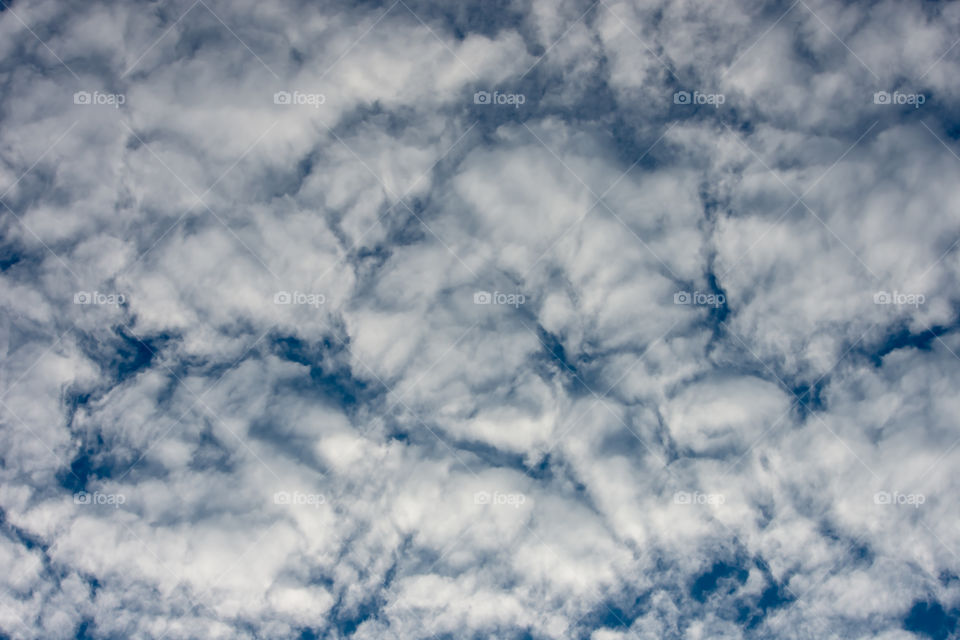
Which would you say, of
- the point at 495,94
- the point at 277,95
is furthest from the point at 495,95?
the point at 277,95

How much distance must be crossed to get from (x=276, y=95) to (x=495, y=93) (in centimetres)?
1141

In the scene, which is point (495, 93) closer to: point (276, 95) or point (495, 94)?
point (495, 94)

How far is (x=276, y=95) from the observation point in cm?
2995

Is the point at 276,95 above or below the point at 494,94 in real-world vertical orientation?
below

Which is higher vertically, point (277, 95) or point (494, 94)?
point (494, 94)

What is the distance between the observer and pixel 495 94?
100ft

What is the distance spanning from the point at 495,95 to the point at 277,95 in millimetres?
11360

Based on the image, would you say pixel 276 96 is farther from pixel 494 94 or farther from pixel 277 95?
pixel 494 94

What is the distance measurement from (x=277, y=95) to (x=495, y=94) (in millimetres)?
11361

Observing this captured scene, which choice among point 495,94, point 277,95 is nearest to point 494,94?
point 495,94

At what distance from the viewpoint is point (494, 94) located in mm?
30625

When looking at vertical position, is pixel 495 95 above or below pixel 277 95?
above

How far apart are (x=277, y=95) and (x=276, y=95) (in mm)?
52

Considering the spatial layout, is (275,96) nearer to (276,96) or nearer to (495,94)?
(276,96)
